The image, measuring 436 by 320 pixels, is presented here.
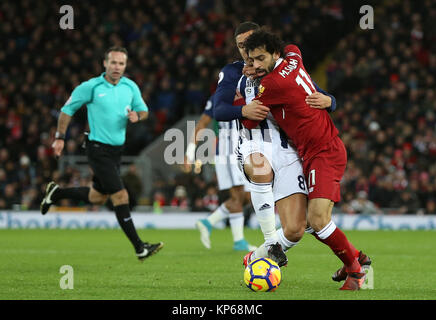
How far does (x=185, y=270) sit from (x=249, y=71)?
238 centimetres

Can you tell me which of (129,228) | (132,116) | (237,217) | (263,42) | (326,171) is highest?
(263,42)

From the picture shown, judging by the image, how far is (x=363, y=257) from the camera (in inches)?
247

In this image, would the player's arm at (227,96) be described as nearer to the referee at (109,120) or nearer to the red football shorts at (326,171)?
the red football shorts at (326,171)

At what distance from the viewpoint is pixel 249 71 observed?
628 cm

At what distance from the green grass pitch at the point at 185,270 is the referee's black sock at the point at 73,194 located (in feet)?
2.32

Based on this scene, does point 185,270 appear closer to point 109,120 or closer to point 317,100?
point 109,120

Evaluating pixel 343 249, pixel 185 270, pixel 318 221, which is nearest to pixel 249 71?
pixel 318 221

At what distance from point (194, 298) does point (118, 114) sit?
403 centimetres

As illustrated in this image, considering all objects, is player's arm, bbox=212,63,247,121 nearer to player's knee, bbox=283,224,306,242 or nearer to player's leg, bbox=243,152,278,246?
player's leg, bbox=243,152,278,246

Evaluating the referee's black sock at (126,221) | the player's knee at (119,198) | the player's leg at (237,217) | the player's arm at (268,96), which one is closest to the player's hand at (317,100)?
the player's arm at (268,96)

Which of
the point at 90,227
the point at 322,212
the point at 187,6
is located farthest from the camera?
the point at 187,6

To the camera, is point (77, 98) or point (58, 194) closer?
point (77, 98)
